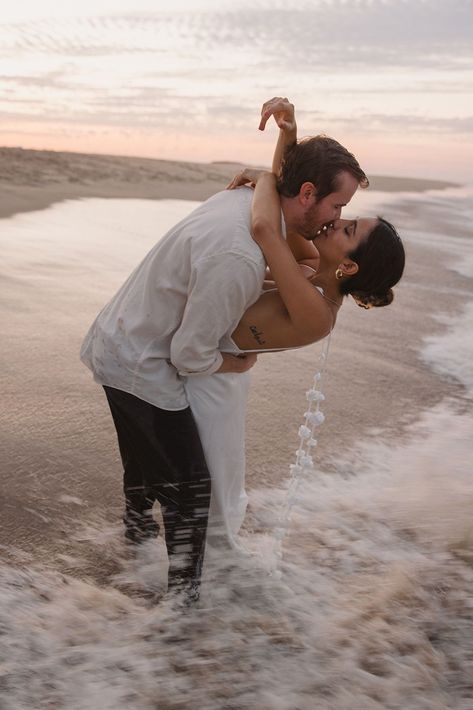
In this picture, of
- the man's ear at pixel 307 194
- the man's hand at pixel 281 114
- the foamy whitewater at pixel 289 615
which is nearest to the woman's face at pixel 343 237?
the man's ear at pixel 307 194

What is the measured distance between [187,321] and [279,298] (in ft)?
1.14

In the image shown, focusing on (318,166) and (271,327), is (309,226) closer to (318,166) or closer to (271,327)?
(318,166)

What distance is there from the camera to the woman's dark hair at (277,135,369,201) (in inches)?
100.0

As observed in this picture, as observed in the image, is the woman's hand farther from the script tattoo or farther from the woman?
the script tattoo

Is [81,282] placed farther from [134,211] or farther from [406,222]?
[406,222]

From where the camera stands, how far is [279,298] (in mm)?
2637

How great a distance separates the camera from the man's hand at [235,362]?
2729 mm

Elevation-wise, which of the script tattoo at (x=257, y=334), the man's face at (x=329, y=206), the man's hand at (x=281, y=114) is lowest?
the script tattoo at (x=257, y=334)

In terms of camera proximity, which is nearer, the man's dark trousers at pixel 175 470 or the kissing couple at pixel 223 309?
the kissing couple at pixel 223 309

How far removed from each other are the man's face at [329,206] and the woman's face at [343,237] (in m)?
0.03

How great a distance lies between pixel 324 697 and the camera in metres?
2.69

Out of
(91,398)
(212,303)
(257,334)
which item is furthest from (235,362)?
(91,398)

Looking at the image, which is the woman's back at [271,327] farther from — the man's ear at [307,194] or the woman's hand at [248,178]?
the woman's hand at [248,178]

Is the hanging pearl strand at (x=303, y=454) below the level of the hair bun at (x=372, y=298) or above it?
below
